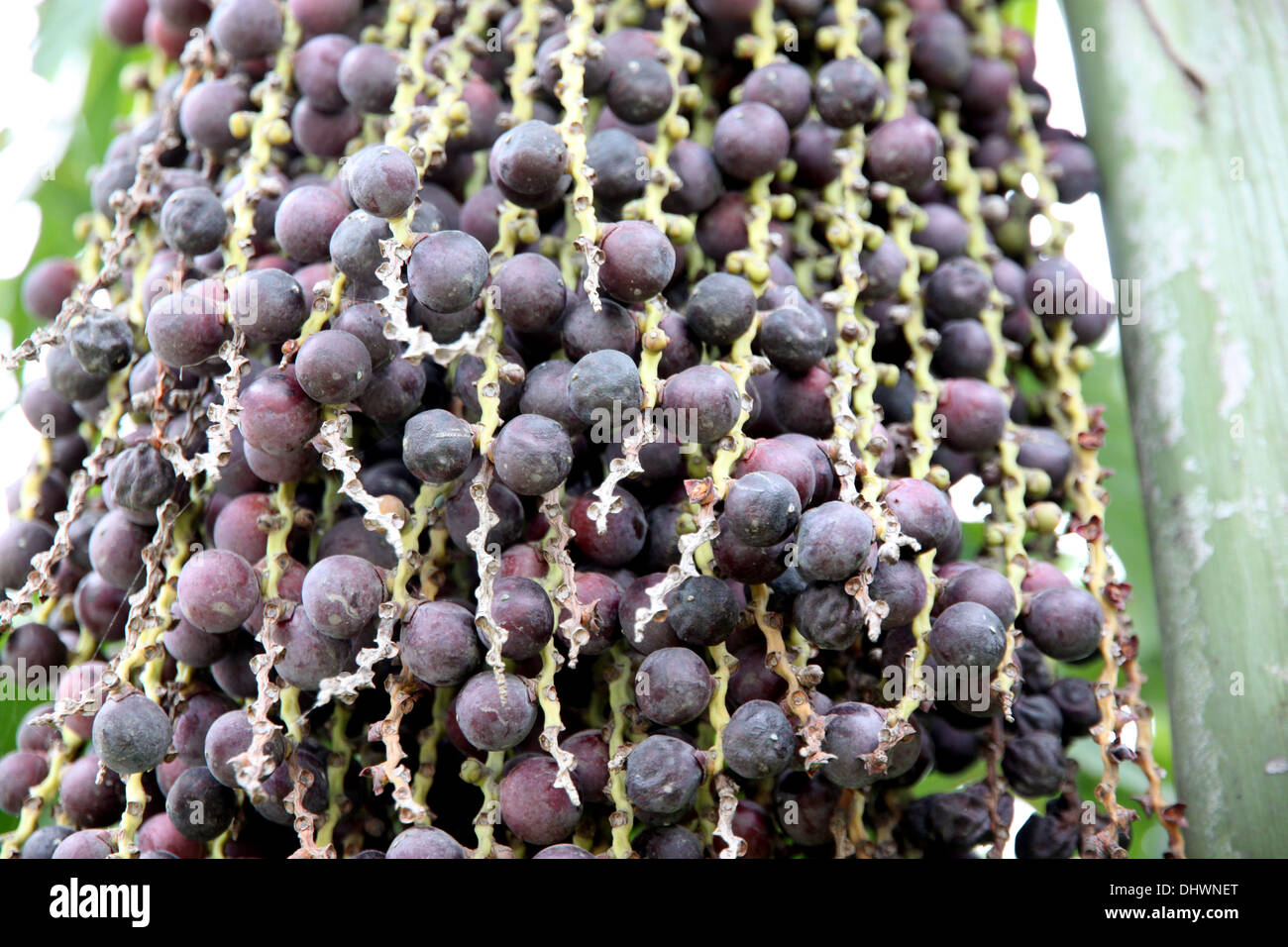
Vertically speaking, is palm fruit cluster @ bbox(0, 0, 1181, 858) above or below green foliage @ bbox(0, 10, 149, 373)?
below

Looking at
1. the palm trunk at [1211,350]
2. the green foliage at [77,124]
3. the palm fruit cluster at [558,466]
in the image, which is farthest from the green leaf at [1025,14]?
the green foliage at [77,124]

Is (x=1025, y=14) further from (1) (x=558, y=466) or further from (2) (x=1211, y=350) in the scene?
(1) (x=558, y=466)

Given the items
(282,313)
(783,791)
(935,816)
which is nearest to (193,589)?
(282,313)

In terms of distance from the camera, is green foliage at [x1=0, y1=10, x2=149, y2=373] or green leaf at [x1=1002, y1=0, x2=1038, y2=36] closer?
green foliage at [x1=0, y1=10, x2=149, y2=373]

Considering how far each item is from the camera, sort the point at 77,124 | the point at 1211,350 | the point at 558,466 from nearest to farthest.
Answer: the point at 558,466, the point at 1211,350, the point at 77,124

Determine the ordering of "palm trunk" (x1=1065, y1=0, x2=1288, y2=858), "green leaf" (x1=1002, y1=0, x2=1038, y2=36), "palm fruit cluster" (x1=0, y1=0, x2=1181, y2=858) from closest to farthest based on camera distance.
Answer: "palm fruit cluster" (x1=0, y1=0, x2=1181, y2=858)
"palm trunk" (x1=1065, y1=0, x2=1288, y2=858)
"green leaf" (x1=1002, y1=0, x2=1038, y2=36)

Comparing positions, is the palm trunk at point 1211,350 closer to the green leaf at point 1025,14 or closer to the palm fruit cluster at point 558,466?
the palm fruit cluster at point 558,466

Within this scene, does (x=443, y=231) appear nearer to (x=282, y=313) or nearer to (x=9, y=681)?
(x=282, y=313)

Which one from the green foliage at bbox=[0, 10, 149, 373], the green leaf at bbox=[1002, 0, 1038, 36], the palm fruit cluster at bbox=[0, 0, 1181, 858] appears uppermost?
the green leaf at bbox=[1002, 0, 1038, 36]

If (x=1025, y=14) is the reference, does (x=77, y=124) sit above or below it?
below

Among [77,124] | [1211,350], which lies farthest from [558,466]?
[77,124]

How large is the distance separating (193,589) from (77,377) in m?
0.24

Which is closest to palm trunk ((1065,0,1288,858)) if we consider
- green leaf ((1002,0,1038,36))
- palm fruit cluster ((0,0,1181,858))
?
palm fruit cluster ((0,0,1181,858))

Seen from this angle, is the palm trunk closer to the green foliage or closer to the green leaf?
the green leaf
